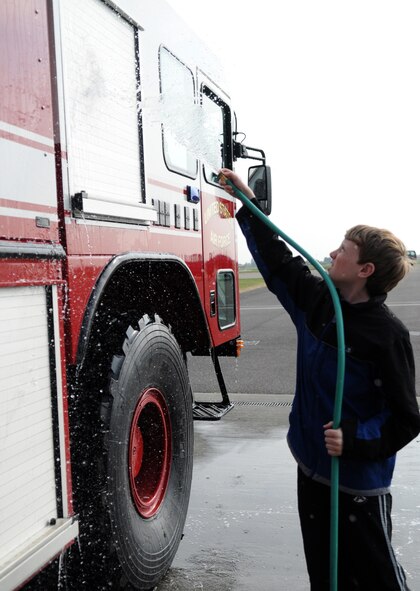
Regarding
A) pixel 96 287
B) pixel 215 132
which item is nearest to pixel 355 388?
pixel 96 287

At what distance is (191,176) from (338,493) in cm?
237

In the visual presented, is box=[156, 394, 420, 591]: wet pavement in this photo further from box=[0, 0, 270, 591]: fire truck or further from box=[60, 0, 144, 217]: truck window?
box=[60, 0, 144, 217]: truck window

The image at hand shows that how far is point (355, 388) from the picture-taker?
2303 mm

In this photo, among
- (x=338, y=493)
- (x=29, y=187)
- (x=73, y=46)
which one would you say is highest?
(x=73, y=46)

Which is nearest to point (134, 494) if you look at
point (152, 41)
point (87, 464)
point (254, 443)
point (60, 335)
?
point (87, 464)

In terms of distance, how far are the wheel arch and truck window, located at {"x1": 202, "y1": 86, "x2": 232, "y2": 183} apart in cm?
104

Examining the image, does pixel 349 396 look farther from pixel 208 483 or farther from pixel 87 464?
pixel 208 483

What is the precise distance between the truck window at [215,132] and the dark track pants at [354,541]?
2.64m

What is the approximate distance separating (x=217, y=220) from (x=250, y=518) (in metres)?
1.96

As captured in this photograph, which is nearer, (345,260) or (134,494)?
(345,260)

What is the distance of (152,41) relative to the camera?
11.3 feet

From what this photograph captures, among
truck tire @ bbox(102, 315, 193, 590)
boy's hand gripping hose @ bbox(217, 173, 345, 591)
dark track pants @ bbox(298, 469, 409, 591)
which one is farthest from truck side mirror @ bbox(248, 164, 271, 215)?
dark track pants @ bbox(298, 469, 409, 591)

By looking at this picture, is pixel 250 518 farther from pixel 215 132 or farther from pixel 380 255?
pixel 215 132

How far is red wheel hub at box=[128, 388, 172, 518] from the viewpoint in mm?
3285
